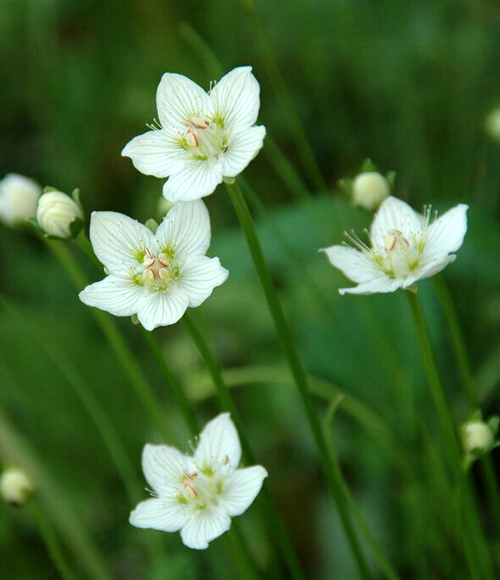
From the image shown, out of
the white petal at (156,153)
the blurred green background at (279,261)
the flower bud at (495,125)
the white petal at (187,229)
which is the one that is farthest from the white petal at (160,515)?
the flower bud at (495,125)

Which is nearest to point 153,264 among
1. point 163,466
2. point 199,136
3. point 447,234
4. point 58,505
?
point 199,136

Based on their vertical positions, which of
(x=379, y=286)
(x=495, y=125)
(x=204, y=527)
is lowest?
(x=204, y=527)

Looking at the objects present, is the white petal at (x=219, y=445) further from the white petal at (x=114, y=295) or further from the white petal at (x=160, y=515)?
the white petal at (x=114, y=295)

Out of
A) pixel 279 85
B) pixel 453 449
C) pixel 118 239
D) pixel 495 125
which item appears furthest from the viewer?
pixel 495 125

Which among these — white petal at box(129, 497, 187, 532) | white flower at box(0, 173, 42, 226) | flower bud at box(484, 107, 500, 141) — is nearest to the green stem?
white petal at box(129, 497, 187, 532)

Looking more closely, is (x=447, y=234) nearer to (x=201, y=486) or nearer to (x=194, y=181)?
(x=194, y=181)

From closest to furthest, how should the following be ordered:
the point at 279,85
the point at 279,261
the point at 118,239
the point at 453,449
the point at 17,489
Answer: the point at 453,449 < the point at 118,239 < the point at 17,489 < the point at 279,85 < the point at 279,261

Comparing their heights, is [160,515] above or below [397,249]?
below
